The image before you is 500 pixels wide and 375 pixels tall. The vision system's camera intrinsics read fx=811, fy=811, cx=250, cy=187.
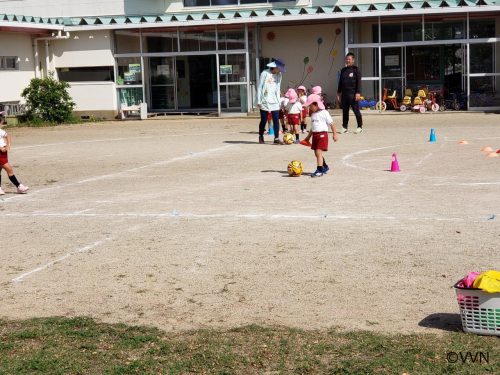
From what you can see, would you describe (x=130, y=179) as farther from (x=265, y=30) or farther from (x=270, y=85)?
(x=265, y=30)

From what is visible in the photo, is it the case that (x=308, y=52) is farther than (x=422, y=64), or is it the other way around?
(x=308, y=52)

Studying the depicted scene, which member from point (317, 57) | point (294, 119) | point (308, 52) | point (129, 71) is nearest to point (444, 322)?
point (294, 119)

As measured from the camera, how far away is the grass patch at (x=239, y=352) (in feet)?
18.6

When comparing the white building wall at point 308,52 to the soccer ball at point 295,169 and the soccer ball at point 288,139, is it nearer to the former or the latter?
the soccer ball at point 288,139

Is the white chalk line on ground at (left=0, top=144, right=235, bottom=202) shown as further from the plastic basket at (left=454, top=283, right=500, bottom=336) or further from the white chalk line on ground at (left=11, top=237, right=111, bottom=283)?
the plastic basket at (left=454, top=283, right=500, bottom=336)

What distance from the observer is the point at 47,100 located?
31.8 m

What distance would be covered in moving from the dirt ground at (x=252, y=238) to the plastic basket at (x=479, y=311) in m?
0.27

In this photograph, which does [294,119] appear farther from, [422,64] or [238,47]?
[422,64]

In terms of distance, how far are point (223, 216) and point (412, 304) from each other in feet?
15.0

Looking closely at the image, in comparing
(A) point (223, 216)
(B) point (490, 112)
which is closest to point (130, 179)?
(A) point (223, 216)

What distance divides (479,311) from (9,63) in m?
28.3

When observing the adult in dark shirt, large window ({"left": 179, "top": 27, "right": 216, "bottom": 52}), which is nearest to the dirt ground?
the adult in dark shirt

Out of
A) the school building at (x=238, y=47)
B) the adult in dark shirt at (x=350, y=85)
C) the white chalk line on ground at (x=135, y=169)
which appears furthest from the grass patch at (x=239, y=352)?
the school building at (x=238, y=47)

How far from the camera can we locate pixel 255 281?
25.9ft
